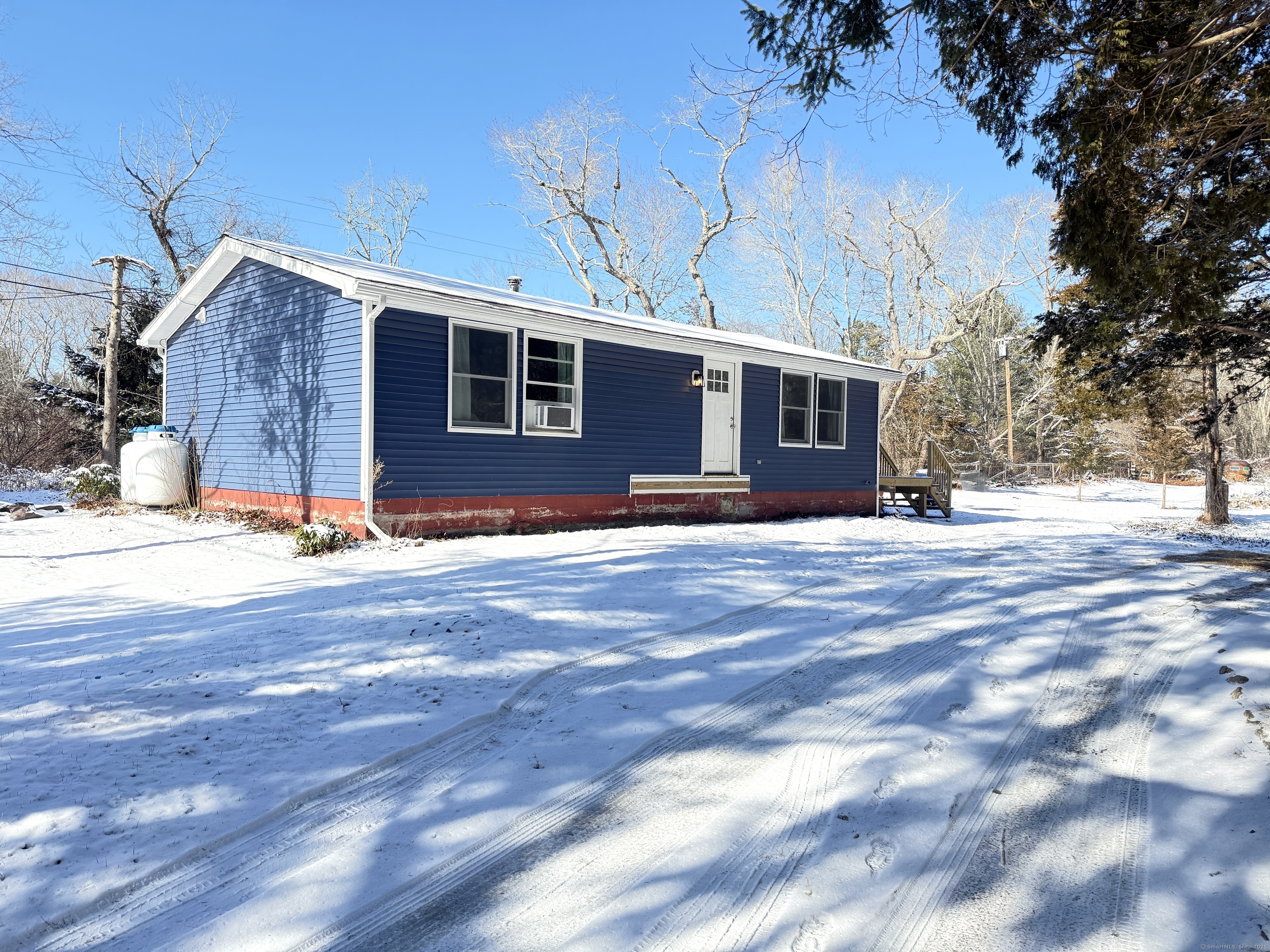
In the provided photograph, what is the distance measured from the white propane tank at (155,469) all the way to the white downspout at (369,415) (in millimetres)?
4994

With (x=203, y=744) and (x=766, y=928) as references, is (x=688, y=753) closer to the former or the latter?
(x=766, y=928)

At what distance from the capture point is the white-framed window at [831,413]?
14.5 meters

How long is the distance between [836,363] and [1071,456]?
1603cm

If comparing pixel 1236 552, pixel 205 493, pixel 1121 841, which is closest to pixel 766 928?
pixel 1121 841

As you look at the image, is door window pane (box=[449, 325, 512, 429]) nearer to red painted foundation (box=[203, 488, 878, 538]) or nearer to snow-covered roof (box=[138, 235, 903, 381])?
snow-covered roof (box=[138, 235, 903, 381])

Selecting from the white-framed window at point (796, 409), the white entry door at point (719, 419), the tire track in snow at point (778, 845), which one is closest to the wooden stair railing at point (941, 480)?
the white-framed window at point (796, 409)

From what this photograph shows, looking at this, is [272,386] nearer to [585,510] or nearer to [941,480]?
[585,510]

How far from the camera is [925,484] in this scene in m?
15.9

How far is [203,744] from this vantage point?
3242 mm

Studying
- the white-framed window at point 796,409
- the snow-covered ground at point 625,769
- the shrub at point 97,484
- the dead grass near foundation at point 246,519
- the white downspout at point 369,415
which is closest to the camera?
the snow-covered ground at point 625,769

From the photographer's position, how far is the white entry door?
41.1 feet

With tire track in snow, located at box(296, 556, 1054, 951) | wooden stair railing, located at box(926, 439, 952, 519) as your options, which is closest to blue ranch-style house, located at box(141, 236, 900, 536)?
wooden stair railing, located at box(926, 439, 952, 519)

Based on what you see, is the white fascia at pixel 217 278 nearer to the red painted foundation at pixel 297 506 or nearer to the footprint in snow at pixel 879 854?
the red painted foundation at pixel 297 506

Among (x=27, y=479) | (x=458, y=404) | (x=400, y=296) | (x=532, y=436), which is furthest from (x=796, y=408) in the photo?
(x=27, y=479)
